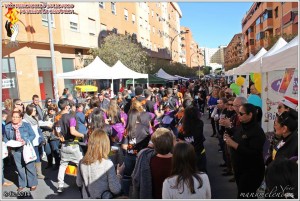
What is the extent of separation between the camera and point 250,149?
3438 millimetres

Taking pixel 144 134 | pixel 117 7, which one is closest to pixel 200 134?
pixel 144 134

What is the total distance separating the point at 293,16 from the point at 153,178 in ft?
115

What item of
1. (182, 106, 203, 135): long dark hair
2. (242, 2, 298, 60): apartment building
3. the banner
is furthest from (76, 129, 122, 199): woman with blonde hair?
(242, 2, 298, 60): apartment building

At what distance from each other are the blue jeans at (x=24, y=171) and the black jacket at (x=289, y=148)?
15.0ft

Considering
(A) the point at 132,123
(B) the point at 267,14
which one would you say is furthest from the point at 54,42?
(B) the point at 267,14

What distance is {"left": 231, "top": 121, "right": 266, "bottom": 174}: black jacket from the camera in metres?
3.44

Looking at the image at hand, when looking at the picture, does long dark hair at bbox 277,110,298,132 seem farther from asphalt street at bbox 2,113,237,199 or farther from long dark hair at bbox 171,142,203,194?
asphalt street at bbox 2,113,237,199

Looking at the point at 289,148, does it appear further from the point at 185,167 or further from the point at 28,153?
the point at 28,153

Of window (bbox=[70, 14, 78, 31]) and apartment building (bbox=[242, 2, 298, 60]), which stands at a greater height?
apartment building (bbox=[242, 2, 298, 60])

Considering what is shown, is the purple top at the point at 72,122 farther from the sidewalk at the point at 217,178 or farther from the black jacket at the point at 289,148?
the black jacket at the point at 289,148

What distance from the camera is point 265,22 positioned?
44938 millimetres

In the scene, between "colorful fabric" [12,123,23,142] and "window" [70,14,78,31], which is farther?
"window" [70,14,78,31]

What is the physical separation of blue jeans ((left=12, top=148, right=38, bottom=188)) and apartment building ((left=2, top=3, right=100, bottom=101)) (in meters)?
10.8

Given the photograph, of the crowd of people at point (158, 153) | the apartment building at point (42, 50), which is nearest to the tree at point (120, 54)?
the apartment building at point (42, 50)
